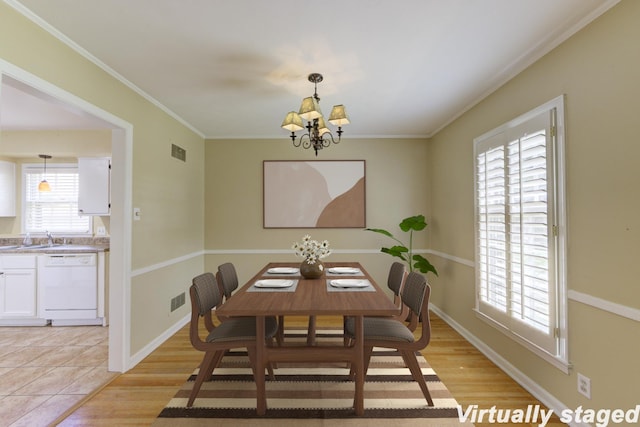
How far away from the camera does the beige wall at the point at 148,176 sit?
1.88 meters

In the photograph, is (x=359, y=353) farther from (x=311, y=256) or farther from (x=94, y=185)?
(x=94, y=185)

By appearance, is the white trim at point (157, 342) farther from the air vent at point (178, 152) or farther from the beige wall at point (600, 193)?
the beige wall at point (600, 193)

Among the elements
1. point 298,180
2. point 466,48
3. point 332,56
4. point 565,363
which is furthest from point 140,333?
point 466,48

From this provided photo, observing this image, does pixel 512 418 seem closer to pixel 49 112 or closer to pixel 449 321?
pixel 449 321

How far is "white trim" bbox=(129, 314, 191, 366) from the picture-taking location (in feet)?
9.15

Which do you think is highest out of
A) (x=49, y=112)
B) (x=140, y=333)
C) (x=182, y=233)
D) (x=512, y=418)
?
(x=49, y=112)

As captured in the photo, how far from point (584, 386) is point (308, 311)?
176 cm

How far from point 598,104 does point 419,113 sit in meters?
1.96

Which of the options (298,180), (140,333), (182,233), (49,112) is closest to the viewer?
(140,333)

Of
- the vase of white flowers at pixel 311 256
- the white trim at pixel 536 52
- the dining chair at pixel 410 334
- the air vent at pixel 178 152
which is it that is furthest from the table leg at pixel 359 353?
the air vent at pixel 178 152

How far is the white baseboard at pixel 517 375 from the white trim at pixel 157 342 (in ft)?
Answer: 10.8

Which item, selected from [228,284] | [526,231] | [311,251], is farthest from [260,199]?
[526,231]

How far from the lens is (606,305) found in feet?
5.57

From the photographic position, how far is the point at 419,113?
11.8 feet
